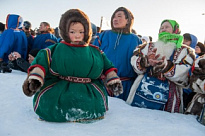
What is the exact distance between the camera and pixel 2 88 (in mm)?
2766

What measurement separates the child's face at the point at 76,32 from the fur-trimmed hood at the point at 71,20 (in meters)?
0.03

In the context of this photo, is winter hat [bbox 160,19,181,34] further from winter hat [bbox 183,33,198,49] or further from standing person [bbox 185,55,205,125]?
winter hat [bbox 183,33,198,49]

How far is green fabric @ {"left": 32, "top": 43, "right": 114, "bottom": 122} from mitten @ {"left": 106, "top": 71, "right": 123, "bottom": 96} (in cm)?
11

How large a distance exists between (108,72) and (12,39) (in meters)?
3.45

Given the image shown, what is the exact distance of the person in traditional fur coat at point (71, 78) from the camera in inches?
67.6

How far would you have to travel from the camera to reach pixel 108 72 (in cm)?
200

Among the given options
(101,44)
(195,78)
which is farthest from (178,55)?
(101,44)

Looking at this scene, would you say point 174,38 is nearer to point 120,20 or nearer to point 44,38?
point 120,20

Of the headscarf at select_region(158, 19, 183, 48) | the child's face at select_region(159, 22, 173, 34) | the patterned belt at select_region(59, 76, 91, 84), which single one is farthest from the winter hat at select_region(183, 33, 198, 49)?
the patterned belt at select_region(59, 76, 91, 84)

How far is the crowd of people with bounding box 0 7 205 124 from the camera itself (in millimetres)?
1738

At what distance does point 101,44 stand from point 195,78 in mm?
1411

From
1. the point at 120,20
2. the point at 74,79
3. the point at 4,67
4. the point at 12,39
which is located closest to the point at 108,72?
the point at 74,79

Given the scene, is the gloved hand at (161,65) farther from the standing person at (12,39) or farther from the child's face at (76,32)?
the standing person at (12,39)

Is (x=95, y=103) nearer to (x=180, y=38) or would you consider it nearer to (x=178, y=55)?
(x=178, y=55)
